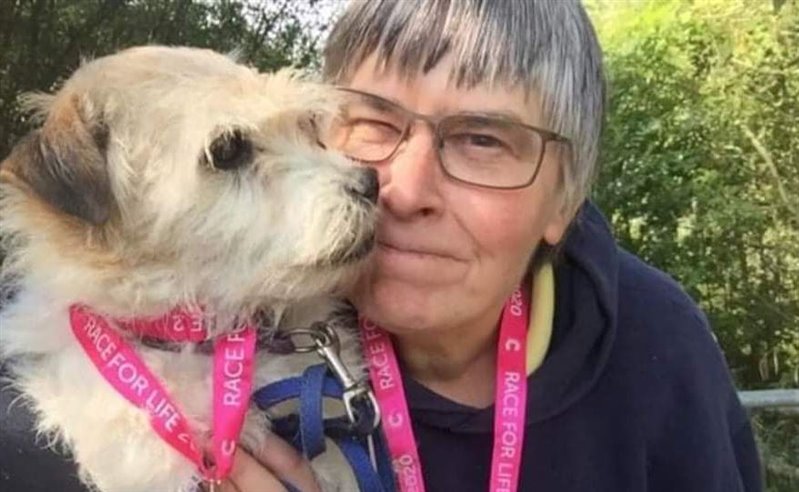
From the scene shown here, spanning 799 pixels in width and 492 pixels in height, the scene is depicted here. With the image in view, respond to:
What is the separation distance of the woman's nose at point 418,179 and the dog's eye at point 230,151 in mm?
376

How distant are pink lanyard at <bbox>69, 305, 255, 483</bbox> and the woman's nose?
415 millimetres

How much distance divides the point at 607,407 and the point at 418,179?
2.19 ft

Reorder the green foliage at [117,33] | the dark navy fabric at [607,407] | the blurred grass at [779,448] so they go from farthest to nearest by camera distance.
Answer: the green foliage at [117,33] → the blurred grass at [779,448] → the dark navy fabric at [607,407]

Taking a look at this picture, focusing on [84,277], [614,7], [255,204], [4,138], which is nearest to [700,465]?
[255,204]

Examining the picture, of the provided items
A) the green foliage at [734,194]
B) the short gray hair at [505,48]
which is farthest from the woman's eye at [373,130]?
the green foliage at [734,194]

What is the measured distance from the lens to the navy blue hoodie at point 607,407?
2.60 meters

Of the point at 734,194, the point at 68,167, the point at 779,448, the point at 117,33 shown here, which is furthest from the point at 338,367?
the point at 734,194

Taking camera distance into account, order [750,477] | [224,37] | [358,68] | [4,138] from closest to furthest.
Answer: [358,68]
[750,477]
[4,138]
[224,37]

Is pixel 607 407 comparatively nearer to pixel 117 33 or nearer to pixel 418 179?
pixel 418 179

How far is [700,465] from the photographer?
8.74ft

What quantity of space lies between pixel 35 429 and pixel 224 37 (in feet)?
18.8

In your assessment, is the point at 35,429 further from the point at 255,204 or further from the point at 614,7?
the point at 614,7

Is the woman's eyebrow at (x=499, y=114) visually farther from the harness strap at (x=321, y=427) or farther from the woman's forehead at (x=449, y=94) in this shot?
the harness strap at (x=321, y=427)

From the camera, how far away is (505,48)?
2424mm
